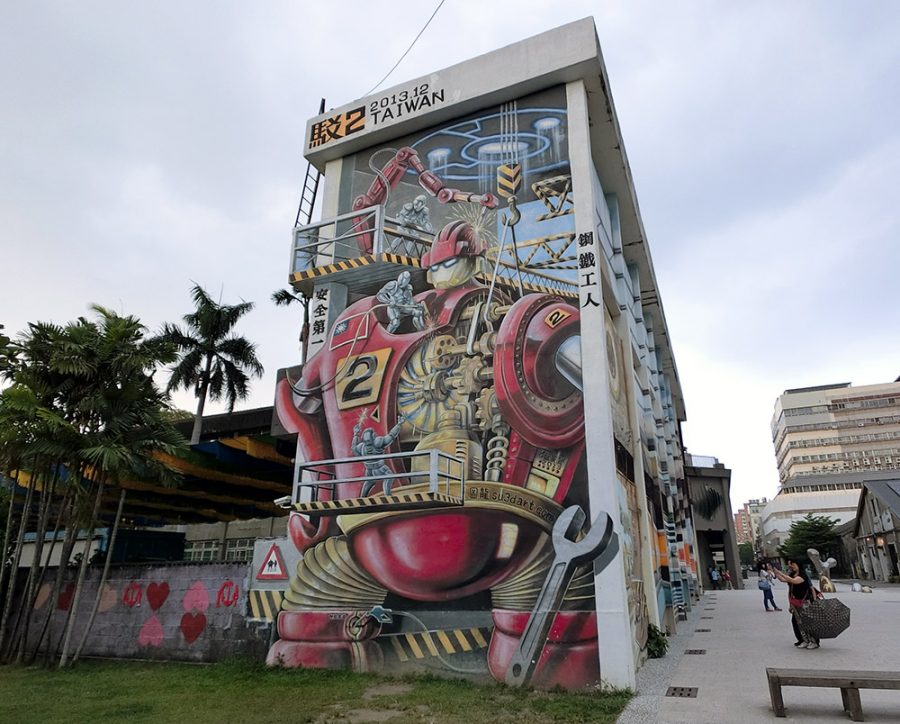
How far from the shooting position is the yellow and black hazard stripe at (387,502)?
10.8 m

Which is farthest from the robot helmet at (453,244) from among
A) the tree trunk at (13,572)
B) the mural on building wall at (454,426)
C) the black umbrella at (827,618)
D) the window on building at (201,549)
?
the window on building at (201,549)

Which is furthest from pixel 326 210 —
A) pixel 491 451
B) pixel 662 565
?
pixel 662 565

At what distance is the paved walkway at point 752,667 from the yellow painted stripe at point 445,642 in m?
3.22

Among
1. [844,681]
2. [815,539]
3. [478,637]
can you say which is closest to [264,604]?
[478,637]

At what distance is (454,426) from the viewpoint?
1194 cm

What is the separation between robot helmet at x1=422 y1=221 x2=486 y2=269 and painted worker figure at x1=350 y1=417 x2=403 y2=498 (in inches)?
144

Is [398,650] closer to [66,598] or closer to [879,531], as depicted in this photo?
[66,598]

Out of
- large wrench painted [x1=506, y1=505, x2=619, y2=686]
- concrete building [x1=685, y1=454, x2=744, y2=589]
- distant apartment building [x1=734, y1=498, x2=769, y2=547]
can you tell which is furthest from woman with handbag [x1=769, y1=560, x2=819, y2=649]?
distant apartment building [x1=734, y1=498, x2=769, y2=547]

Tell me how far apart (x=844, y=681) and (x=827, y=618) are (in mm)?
5233

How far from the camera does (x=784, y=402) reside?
87.4 meters

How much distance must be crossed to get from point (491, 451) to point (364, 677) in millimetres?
4682

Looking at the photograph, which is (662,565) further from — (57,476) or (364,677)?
(57,476)

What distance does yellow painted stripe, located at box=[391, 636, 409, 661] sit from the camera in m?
11.0
